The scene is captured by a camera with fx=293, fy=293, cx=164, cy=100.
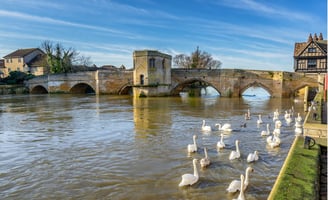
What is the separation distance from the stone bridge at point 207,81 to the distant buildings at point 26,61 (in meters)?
21.3

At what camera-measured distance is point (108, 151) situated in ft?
32.5

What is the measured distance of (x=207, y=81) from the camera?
3719cm

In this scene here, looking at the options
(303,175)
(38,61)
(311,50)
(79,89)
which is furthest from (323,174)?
(38,61)

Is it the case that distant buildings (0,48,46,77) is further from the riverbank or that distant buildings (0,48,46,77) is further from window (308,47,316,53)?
the riverbank

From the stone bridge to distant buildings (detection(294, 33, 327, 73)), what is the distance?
14556 mm

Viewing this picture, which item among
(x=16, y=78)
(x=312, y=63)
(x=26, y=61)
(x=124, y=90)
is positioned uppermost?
(x=26, y=61)

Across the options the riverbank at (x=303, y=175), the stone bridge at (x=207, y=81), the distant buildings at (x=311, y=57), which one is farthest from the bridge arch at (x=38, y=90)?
the riverbank at (x=303, y=175)

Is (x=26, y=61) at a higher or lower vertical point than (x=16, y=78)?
higher

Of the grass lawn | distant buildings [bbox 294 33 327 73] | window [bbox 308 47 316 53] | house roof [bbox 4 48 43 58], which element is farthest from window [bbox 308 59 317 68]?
house roof [bbox 4 48 43 58]

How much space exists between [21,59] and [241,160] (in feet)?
224

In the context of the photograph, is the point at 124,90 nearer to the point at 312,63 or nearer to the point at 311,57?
the point at 311,57

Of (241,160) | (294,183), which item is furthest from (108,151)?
(294,183)

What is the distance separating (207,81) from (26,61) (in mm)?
47636

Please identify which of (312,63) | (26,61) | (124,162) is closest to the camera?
(124,162)
